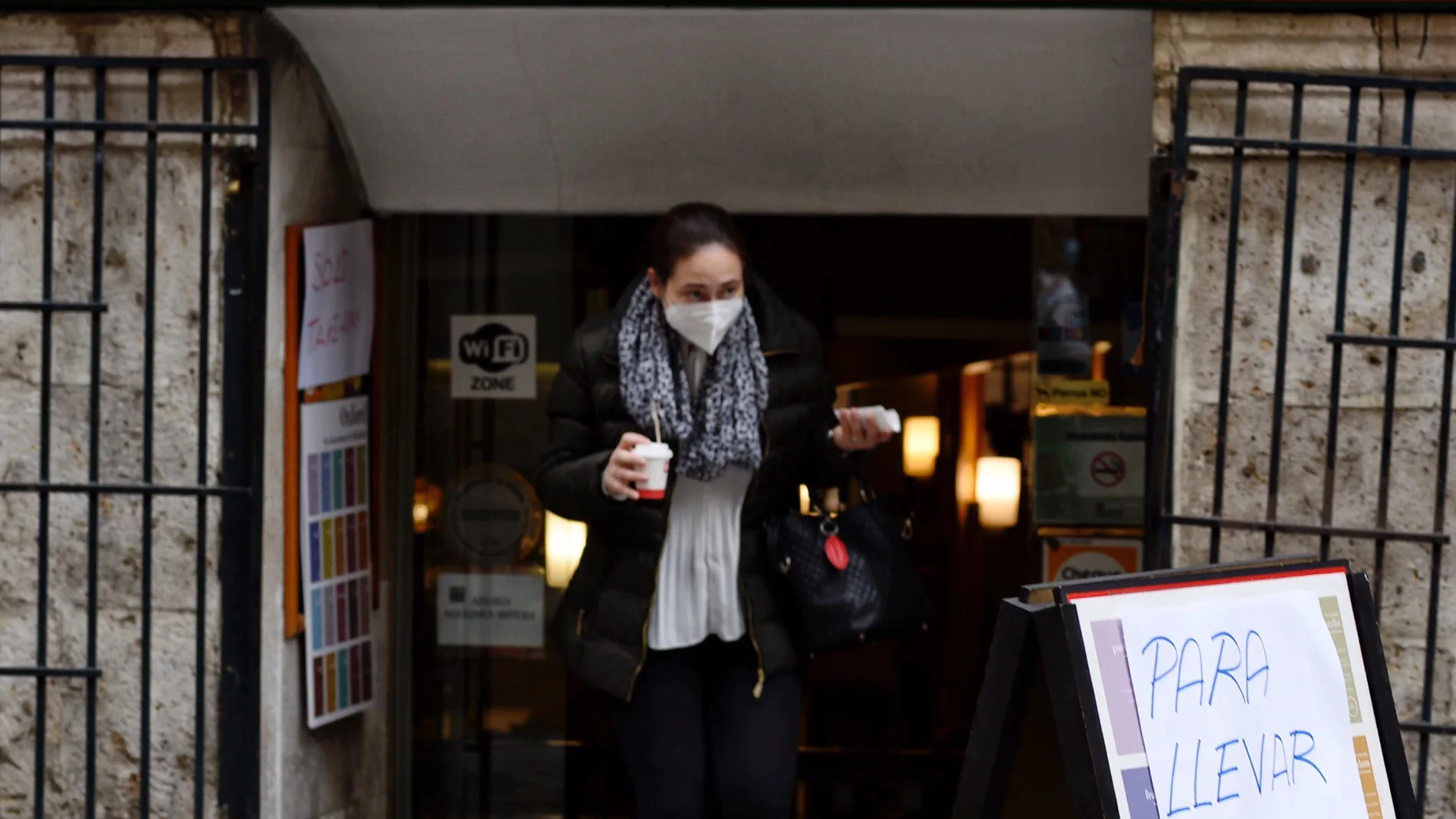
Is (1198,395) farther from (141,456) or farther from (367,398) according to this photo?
(141,456)

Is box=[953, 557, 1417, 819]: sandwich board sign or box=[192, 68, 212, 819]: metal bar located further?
box=[192, 68, 212, 819]: metal bar

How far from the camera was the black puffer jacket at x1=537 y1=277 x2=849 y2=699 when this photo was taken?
12.4ft

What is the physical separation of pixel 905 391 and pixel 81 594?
239 cm

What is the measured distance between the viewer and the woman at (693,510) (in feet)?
12.3

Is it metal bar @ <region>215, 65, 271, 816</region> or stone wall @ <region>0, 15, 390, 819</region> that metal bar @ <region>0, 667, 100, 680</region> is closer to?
stone wall @ <region>0, 15, 390, 819</region>

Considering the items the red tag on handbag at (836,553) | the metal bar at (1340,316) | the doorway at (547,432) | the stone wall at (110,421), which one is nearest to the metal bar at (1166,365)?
the metal bar at (1340,316)

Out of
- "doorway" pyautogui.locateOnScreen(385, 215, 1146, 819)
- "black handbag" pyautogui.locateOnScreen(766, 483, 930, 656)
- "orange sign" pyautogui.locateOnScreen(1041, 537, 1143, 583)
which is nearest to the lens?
"black handbag" pyautogui.locateOnScreen(766, 483, 930, 656)

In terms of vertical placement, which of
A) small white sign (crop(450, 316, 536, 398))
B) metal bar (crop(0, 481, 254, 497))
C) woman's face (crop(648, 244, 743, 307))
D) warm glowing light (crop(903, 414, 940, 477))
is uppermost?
woman's face (crop(648, 244, 743, 307))

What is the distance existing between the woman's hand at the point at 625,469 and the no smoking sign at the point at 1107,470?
1738 mm

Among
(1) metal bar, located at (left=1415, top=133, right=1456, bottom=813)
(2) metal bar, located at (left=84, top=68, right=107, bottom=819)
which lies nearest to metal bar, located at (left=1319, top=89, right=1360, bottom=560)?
(1) metal bar, located at (left=1415, top=133, right=1456, bottom=813)

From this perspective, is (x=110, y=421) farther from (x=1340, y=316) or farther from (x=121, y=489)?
(x=1340, y=316)

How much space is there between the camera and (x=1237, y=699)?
2.81m

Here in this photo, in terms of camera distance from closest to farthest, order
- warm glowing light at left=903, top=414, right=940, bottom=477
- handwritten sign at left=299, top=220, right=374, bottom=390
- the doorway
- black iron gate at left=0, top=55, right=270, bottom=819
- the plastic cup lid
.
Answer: the plastic cup lid, black iron gate at left=0, top=55, right=270, bottom=819, handwritten sign at left=299, top=220, right=374, bottom=390, the doorway, warm glowing light at left=903, top=414, right=940, bottom=477

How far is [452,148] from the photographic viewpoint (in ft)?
14.6
